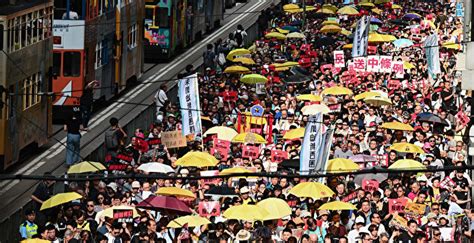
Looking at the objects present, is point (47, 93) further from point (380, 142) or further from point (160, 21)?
point (160, 21)

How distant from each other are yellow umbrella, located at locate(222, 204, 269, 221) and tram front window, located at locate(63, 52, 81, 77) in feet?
53.9

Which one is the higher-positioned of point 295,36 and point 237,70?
point 237,70

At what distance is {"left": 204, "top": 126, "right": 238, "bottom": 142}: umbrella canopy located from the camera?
3375 cm

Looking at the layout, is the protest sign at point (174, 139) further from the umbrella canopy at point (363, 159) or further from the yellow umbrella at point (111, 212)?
the yellow umbrella at point (111, 212)

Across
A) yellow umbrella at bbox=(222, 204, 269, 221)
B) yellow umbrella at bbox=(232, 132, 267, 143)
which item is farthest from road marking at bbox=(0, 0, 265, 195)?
yellow umbrella at bbox=(222, 204, 269, 221)

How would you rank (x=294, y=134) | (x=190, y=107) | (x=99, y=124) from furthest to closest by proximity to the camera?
1. (x=99, y=124)
2. (x=294, y=134)
3. (x=190, y=107)

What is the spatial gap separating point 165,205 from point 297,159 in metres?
5.97

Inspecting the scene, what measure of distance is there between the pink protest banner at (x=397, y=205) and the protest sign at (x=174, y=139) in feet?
23.1

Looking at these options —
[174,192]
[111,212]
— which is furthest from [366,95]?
[111,212]

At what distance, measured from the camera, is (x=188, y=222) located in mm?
25391

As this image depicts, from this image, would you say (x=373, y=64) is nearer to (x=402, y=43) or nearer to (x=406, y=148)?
(x=402, y=43)

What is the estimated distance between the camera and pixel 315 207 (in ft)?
89.2

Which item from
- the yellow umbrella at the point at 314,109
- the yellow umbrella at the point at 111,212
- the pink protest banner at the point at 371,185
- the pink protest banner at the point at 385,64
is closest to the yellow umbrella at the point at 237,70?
the pink protest banner at the point at 385,64

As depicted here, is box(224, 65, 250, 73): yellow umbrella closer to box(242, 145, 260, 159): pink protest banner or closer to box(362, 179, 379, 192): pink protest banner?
box(242, 145, 260, 159): pink protest banner
